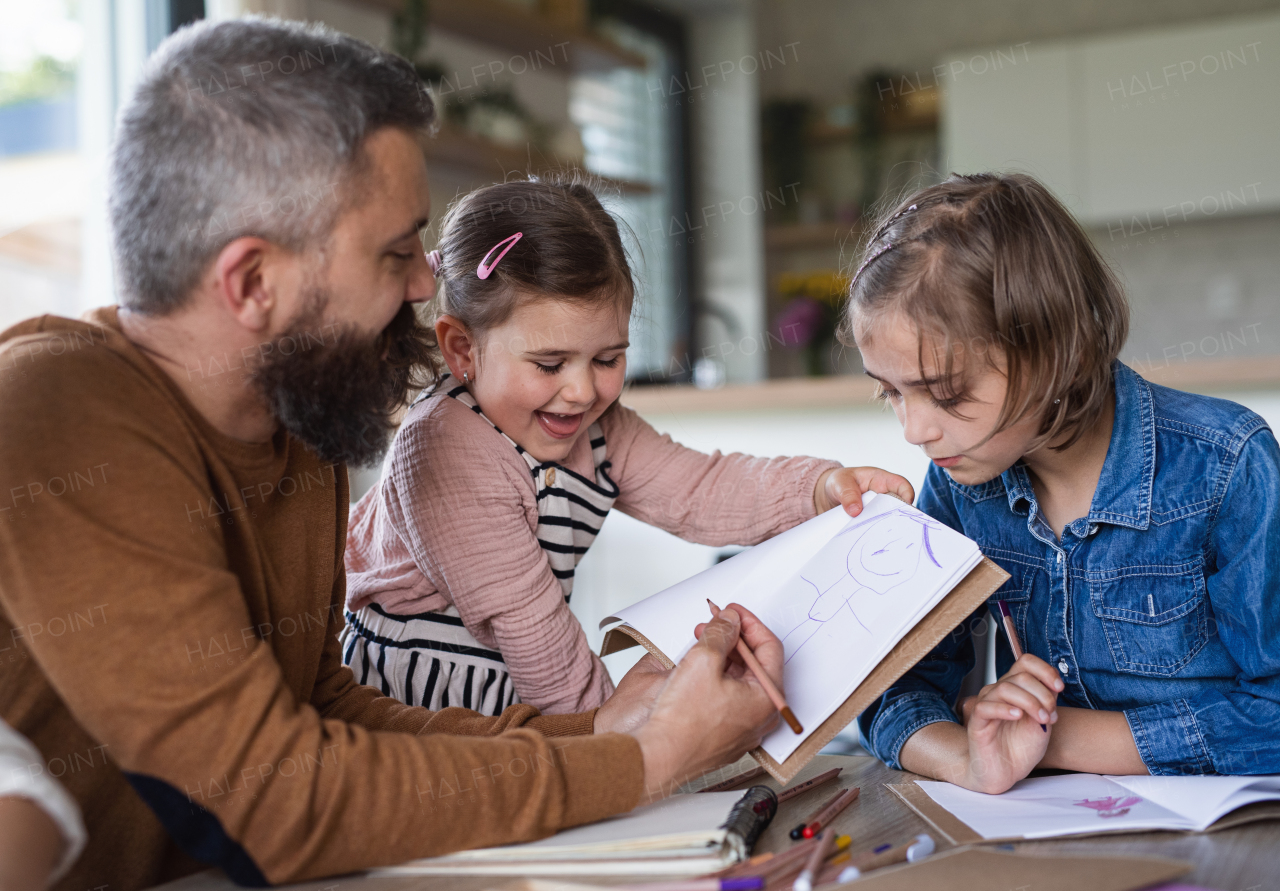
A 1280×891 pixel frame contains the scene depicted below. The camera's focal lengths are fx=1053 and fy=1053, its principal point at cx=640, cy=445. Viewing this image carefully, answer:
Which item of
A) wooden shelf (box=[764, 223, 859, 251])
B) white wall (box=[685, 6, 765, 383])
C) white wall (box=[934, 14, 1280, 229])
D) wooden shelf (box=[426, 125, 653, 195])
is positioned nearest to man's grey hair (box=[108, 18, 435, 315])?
wooden shelf (box=[426, 125, 653, 195])

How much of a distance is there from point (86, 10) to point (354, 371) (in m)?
1.87

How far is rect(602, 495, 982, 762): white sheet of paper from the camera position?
889mm

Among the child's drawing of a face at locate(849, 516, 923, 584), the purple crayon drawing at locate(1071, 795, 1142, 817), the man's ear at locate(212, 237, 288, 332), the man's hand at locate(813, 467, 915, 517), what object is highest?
the man's ear at locate(212, 237, 288, 332)

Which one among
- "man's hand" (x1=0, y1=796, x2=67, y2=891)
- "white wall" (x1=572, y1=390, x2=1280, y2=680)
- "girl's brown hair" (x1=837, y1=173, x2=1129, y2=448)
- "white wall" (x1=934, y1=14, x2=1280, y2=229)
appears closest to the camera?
"man's hand" (x1=0, y1=796, x2=67, y2=891)

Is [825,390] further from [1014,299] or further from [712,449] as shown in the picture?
[1014,299]

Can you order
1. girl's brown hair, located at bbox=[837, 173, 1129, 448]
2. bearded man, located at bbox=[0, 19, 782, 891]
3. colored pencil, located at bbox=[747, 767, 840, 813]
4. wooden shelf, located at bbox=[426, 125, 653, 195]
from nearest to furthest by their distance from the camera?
bearded man, located at bbox=[0, 19, 782, 891]
colored pencil, located at bbox=[747, 767, 840, 813]
girl's brown hair, located at bbox=[837, 173, 1129, 448]
wooden shelf, located at bbox=[426, 125, 653, 195]

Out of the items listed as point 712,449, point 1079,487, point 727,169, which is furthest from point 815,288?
point 1079,487

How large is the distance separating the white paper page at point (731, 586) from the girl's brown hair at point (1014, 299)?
0.56 feet

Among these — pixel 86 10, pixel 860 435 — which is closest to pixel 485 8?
pixel 86 10

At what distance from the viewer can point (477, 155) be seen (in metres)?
3.22

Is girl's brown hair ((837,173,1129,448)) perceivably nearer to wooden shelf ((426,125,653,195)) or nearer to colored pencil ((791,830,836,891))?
colored pencil ((791,830,836,891))

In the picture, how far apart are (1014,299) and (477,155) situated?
248 cm

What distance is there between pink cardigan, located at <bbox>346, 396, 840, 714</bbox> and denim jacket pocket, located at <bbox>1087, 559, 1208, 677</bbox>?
0.32 m

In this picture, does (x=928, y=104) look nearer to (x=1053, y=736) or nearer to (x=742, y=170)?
(x=742, y=170)
